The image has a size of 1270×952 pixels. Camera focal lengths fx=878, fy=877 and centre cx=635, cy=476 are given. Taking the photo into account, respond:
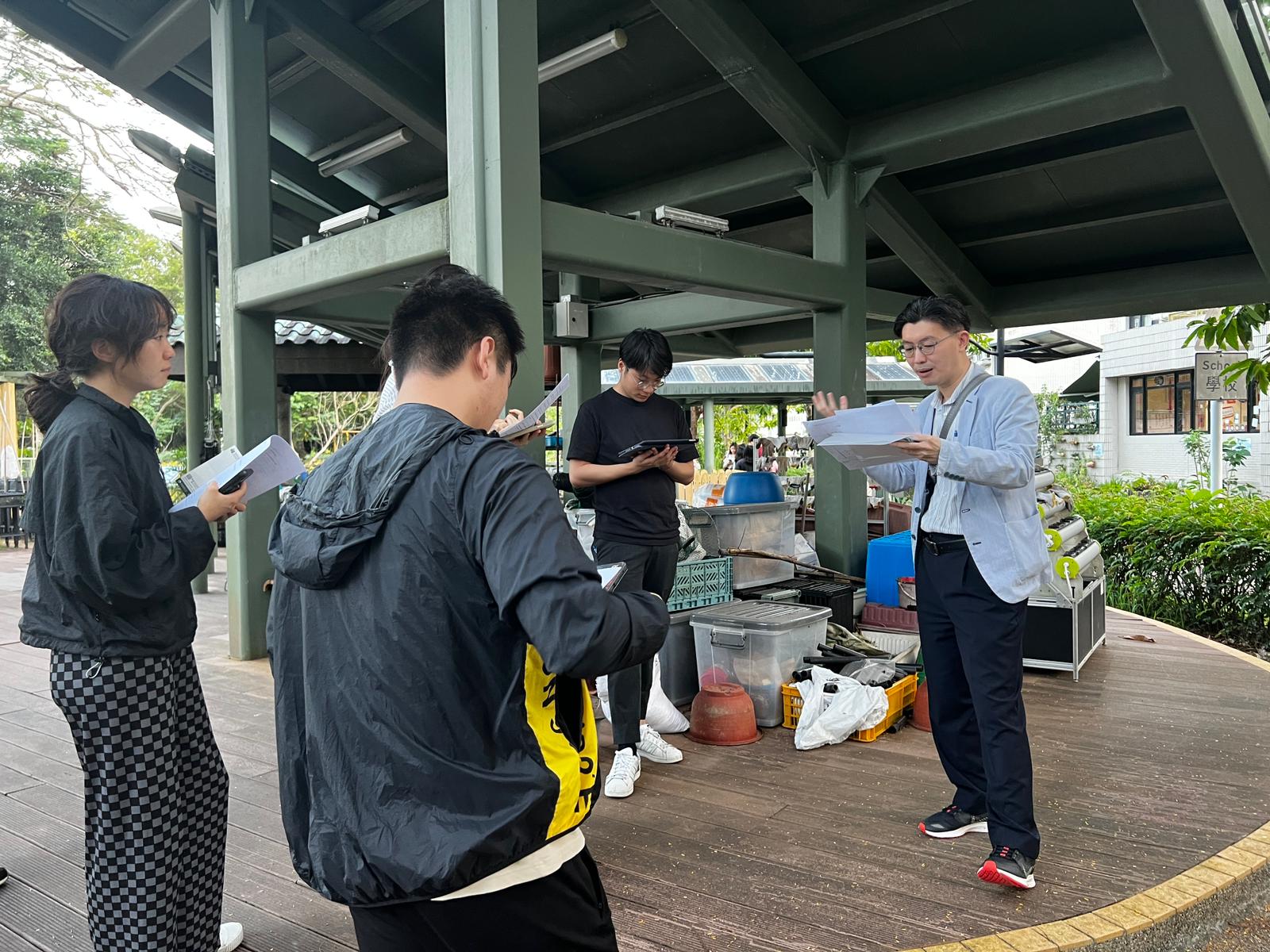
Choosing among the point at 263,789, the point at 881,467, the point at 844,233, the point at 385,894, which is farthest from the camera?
the point at 844,233

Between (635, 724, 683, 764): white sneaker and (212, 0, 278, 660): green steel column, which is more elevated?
(212, 0, 278, 660): green steel column

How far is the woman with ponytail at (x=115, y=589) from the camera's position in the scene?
205 cm

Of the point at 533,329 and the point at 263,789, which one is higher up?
the point at 533,329

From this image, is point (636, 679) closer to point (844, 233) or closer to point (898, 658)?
point (898, 658)

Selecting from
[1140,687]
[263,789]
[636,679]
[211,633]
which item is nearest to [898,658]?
[1140,687]

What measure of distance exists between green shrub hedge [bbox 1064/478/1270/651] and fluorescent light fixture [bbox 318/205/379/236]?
6897mm

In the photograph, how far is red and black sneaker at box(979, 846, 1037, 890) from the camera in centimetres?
280

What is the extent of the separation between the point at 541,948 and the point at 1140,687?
16.9 ft

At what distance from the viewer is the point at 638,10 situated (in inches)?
209

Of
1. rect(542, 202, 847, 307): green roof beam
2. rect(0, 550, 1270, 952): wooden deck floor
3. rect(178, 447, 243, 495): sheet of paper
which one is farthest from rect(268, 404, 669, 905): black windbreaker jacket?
rect(542, 202, 847, 307): green roof beam

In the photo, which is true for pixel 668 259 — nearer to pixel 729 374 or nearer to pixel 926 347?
pixel 926 347

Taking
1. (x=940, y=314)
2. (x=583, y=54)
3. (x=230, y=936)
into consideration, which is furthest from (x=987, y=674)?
(x=583, y=54)

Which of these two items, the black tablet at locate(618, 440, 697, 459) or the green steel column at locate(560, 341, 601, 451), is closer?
the black tablet at locate(618, 440, 697, 459)

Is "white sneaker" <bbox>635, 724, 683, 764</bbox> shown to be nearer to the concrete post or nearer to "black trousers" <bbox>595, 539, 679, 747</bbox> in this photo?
"black trousers" <bbox>595, 539, 679, 747</bbox>
